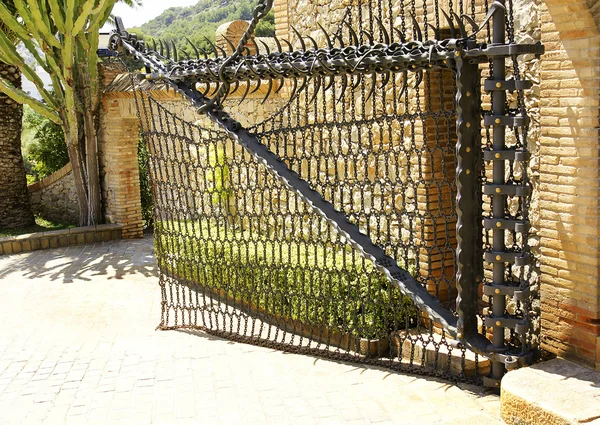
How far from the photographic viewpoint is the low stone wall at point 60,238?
433 inches

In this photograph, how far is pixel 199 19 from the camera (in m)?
36.1

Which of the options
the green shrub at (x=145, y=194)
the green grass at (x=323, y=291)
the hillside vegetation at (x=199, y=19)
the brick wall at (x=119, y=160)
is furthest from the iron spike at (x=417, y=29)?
the hillside vegetation at (x=199, y=19)

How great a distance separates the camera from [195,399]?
4371mm

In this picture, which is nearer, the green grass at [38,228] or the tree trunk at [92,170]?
the tree trunk at [92,170]

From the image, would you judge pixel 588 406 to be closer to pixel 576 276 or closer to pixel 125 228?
pixel 576 276

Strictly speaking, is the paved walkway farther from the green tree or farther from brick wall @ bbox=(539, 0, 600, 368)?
the green tree

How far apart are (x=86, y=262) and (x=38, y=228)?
3.11m

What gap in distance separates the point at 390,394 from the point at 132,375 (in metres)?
1.88

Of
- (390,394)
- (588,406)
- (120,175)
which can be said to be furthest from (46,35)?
(588,406)

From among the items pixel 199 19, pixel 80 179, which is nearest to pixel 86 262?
pixel 80 179

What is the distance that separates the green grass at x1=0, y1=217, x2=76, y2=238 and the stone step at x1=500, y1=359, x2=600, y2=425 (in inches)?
395

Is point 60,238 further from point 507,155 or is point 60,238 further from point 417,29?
point 507,155

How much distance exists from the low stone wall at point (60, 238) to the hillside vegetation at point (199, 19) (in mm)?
15928

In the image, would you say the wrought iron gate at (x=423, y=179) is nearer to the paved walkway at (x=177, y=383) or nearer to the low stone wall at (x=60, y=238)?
the paved walkway at (x=177, y=383)
